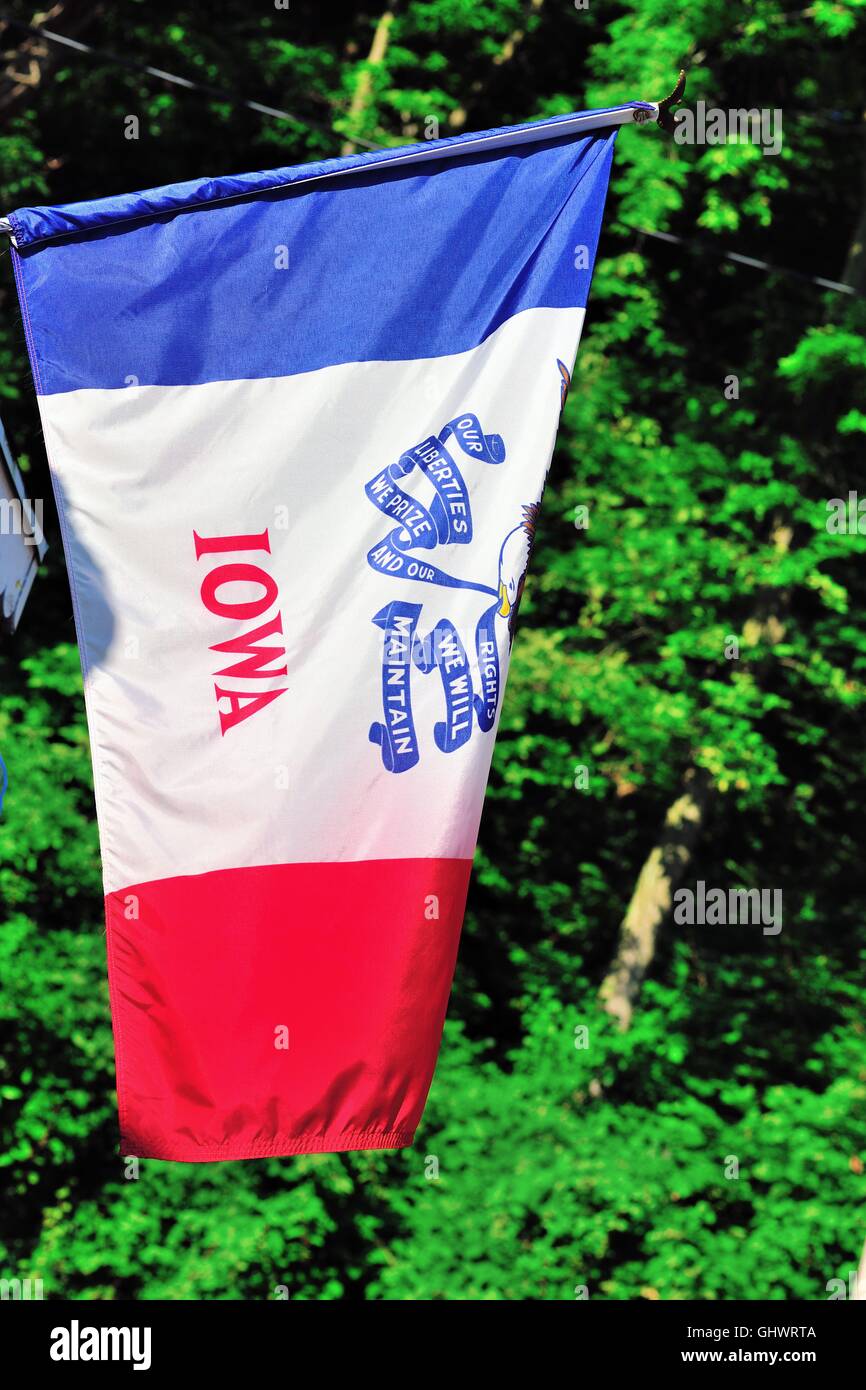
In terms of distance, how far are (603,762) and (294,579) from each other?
8.58 m

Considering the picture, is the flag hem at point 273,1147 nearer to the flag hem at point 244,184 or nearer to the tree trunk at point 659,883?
the flag hem at point 244,184

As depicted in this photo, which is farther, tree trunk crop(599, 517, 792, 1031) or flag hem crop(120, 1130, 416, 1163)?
tree trunk crop(599, 517, 792, 1031)

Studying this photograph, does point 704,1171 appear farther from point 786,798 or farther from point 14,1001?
point 14,1001

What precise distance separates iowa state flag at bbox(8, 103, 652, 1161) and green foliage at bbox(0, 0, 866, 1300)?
20.6 ft

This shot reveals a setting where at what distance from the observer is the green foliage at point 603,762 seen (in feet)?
31.4

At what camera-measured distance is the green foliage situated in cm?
958

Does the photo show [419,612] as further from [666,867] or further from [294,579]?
[666,867]

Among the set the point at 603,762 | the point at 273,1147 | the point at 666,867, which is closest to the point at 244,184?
the point at 273,1147

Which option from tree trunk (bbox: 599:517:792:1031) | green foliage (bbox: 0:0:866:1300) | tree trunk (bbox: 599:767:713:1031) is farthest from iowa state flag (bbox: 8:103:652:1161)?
tree trunk (bbox: 599:767:713:1031)

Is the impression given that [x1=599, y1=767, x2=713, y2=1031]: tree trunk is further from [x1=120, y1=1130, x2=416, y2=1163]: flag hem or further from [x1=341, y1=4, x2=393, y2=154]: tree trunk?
[x1=120, y1=1130, x2=416, y2=1163]: flag hem

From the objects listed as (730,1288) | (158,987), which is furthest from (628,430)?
(158,987)

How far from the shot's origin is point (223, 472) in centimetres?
359

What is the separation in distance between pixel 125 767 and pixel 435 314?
4.68 feet

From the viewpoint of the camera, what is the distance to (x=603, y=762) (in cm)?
1197
